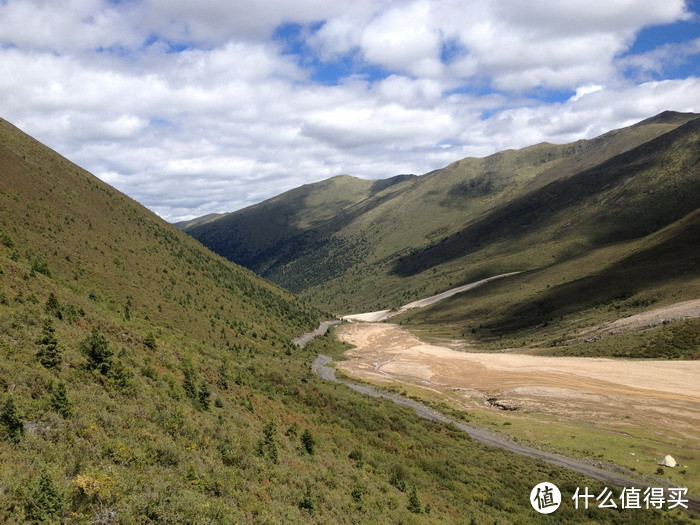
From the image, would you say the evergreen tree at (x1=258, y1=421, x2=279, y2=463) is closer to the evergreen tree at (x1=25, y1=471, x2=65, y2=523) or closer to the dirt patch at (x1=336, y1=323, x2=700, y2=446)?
the evergreen tree at (x1=25, y1=471, x2=65, y2=523)

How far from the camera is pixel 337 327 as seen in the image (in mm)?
127812

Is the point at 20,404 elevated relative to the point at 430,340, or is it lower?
elevated

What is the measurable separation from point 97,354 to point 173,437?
6.42 metres

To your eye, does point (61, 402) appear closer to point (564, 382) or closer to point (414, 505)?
point (414, 505)

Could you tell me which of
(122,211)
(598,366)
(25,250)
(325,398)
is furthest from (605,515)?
(122,211)

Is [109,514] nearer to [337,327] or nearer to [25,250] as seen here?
[25,250]

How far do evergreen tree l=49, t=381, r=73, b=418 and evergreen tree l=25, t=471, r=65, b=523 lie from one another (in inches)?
194

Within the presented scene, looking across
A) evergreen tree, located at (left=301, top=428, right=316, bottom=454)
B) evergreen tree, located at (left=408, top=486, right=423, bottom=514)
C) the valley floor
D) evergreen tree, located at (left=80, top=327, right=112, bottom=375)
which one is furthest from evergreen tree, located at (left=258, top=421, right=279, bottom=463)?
the valley floor

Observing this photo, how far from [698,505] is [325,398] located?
3094 cm

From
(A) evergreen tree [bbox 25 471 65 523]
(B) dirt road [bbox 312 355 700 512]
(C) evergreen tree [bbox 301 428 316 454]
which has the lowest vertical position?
(B) dirt road [bbox 312 355 700 512]

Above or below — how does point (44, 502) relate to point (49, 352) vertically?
below

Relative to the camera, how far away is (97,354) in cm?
2031

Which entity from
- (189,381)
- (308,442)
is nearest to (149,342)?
(189,381)

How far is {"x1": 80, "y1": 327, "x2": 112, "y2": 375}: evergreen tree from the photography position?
2005cm
